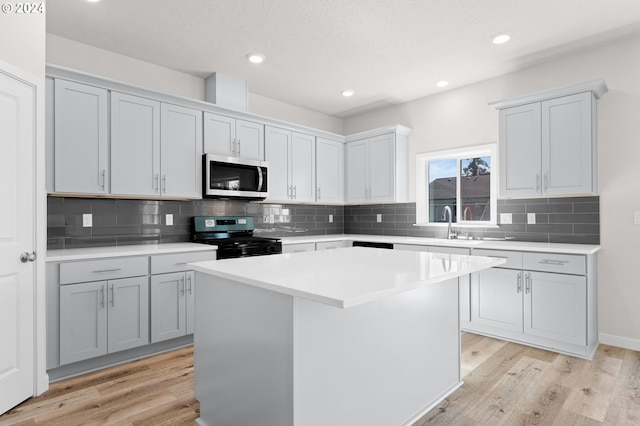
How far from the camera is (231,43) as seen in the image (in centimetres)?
314

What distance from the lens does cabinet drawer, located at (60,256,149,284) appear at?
2535mm

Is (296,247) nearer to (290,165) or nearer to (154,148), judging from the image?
(290,165)

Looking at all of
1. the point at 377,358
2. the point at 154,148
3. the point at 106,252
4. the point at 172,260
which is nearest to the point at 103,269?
→ the point at 106,252

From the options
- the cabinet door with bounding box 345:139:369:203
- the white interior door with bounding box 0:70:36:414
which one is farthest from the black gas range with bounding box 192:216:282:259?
the cabinet door with bounding box 345:139:369:203

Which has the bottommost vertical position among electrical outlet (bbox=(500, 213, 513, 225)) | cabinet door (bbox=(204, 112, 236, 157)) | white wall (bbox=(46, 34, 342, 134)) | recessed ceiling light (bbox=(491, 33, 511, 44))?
electrical outlet (bbox=(500, 213, 513, 225))

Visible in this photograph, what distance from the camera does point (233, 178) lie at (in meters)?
3.78

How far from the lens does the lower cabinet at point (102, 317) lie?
2537 mm

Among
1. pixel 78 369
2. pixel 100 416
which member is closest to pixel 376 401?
pixel 100 416

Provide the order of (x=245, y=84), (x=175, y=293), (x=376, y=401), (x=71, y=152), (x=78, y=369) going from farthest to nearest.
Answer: (x=245, y=84) → (x=175, y=293) → (x=71, y=152) → (x=78, y=369) → (x=376, y=401)

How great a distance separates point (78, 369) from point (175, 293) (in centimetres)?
82

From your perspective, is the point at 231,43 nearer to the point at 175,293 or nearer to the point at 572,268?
the point at 175,293

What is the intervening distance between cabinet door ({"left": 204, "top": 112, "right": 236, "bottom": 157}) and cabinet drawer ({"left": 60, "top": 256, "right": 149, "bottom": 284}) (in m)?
1.29

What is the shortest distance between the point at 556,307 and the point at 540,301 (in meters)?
0.12

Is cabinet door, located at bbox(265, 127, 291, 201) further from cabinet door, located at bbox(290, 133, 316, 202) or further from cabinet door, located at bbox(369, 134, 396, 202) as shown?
cabinet door, located at bbox(369, 134, 396, 202)
